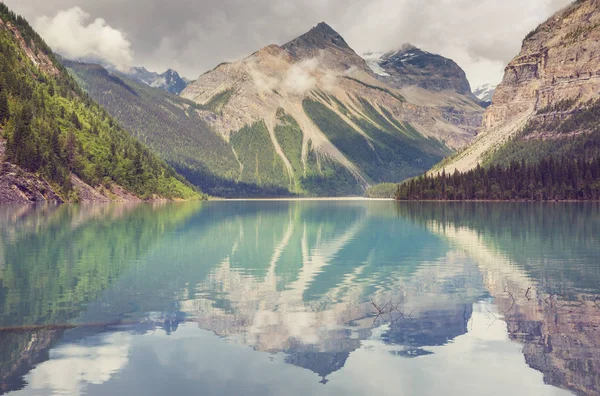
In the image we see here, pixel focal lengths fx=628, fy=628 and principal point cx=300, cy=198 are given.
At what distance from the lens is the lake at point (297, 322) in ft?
72.9

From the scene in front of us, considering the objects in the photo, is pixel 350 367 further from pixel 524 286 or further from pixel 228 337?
pixel 524 286

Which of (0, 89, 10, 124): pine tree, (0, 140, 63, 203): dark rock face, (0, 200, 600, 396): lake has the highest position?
(0, 89, 10, 124): pine tree

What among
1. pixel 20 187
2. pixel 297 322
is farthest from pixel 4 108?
pixel 297 322

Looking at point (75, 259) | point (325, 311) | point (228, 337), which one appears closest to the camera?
point (228, 337)

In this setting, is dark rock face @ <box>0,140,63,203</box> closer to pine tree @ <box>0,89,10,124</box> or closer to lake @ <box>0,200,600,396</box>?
pine tree @ <box>0,89,10,124</box>

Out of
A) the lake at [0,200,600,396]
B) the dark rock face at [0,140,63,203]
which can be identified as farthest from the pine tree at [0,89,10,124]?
the lake at [0,200,600,396]

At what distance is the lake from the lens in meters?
22.2

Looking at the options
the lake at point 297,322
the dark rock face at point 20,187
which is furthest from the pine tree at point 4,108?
the lake at point 297,322

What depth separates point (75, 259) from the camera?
5253cm

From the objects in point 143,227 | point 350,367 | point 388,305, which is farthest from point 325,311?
point 143,227

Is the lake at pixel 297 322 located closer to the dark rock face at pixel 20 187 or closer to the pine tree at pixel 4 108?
the dark rock face at pixel 20 187

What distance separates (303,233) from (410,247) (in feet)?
81.1

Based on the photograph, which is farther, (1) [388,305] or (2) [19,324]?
(1) [388,305]

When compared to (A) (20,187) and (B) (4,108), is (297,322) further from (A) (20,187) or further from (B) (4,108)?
(B) (4,108)
